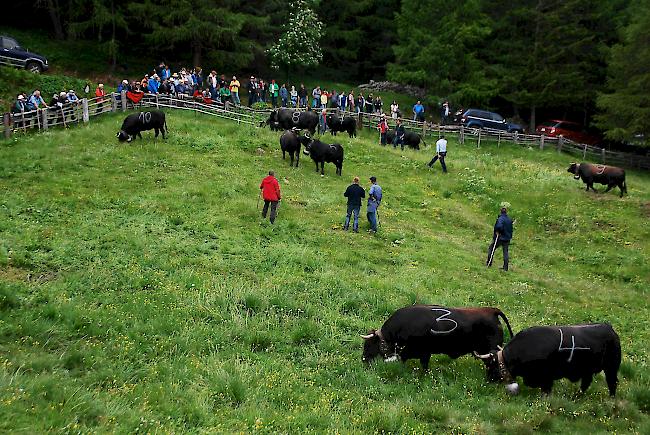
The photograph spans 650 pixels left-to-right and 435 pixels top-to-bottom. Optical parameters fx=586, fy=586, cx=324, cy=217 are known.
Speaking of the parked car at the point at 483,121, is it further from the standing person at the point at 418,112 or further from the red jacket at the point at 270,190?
the red jacket at the point at 270,190

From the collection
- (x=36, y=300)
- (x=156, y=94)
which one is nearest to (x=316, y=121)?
(x=156, y=94)

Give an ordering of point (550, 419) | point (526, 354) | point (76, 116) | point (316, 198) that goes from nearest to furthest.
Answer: point (550, 419), point (526, 354), point (316, 198), point (76, 116)

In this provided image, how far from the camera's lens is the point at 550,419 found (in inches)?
334

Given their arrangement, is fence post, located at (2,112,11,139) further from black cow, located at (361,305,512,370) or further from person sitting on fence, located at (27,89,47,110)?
black cow, located at (361,305,512,370)

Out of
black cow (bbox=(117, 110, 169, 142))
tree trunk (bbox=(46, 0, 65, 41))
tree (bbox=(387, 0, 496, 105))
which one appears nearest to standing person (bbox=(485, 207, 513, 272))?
black cow (bbox=(117, 110, 169, 142))

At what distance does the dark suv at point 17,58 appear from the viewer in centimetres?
2859

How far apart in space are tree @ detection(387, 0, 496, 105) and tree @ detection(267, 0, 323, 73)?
20.3ft

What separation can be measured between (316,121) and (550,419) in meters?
19.7

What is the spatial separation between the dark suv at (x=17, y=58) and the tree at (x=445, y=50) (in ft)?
74.3

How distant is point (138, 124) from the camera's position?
2230 centimetres

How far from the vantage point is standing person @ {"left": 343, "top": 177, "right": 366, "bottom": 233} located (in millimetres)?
17000

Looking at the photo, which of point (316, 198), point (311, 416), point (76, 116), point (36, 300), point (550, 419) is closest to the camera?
point (311, 416)

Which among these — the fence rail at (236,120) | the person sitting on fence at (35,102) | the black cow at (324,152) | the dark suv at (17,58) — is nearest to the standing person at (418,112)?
the fence rail at (236,120)

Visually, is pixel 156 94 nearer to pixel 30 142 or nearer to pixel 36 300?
pixel 30 142
